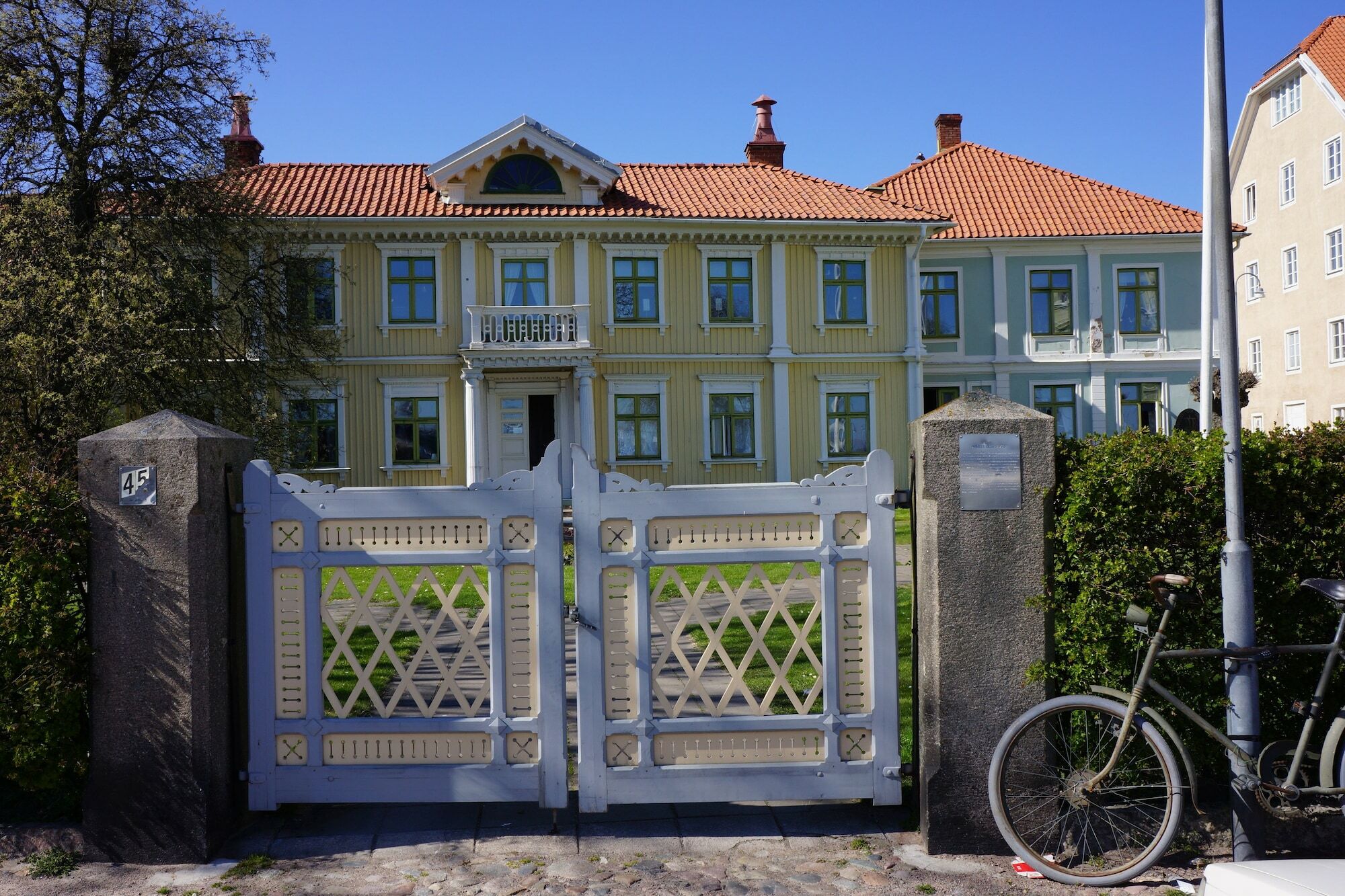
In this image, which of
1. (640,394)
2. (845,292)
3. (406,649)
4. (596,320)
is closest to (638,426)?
(640,394)

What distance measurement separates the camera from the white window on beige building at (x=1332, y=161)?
3288cm

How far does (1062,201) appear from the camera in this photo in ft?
98.7

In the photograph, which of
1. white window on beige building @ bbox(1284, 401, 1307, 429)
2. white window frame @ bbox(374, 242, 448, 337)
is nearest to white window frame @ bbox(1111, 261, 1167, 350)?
white window on beige building @ bbox(1284, 401, 1307, 429)

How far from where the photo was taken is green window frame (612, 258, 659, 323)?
1001 inches

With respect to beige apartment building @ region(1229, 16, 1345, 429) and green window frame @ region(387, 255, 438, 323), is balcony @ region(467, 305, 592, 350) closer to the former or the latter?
green window frame @ region(387, 255, 438, 323)

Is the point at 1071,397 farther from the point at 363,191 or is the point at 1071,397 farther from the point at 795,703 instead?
the point at 795,703

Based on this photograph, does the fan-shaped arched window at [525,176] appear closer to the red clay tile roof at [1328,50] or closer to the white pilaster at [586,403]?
the white pilaster at [586,403]

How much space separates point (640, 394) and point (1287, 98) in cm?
2690

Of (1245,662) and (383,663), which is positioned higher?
(1245,662)

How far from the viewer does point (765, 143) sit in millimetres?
29875

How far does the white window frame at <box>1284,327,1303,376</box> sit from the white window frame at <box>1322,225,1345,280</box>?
2.79 metres

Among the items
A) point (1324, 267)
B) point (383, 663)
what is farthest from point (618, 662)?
point (1324, 267)

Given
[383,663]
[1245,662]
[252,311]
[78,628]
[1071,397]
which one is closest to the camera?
[1245,662]

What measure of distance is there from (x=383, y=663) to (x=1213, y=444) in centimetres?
596
